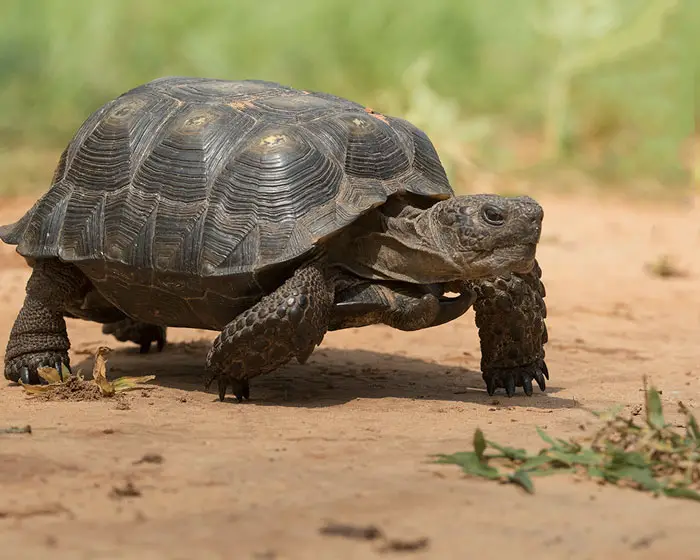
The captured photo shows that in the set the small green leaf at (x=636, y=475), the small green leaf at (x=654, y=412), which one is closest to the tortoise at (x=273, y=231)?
the small green leaf at (x=654, y=412)

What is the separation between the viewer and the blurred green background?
15.1 metres

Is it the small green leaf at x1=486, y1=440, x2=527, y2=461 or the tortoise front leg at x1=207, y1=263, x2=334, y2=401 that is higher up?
the tortoise front leg at x1=207, y1=263, x2=334, y2=401

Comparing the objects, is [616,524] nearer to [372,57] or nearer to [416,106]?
[416,106]

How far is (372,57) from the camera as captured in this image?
1636 cm

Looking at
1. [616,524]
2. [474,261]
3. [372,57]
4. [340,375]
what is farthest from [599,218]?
[616,524]

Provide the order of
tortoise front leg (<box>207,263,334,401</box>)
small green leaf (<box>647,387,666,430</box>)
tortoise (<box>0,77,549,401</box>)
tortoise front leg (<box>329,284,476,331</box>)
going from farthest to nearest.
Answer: tortoise front leg (<box>329,284,476,331</box>), tortoise (<box>0,77,549,401</box>), tortoise front leg (<box>207,263,334,401</box>), small green leaf (<box>647,387,666,430</box>)

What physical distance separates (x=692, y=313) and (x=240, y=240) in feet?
16.8

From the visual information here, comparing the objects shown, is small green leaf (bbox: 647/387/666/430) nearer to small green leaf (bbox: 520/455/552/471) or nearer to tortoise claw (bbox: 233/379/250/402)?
small green leaf (bbox: 520/455/552/471)

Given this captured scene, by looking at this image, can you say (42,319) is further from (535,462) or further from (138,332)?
(535,462)

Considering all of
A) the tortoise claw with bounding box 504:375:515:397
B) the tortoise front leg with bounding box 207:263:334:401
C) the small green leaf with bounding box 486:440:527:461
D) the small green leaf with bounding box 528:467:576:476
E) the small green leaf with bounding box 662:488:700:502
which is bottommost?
the small green leaf with bounding box 662:488:700:502

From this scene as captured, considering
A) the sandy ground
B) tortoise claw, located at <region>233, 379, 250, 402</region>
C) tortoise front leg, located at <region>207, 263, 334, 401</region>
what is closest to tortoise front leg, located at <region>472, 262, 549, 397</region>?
the sandy ground

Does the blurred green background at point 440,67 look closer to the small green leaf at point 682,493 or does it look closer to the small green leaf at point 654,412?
the small green leaf at point 654,412

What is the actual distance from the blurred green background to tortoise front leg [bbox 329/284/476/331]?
9301 millimetres

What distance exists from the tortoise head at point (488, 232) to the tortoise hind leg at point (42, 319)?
2.13 meters
